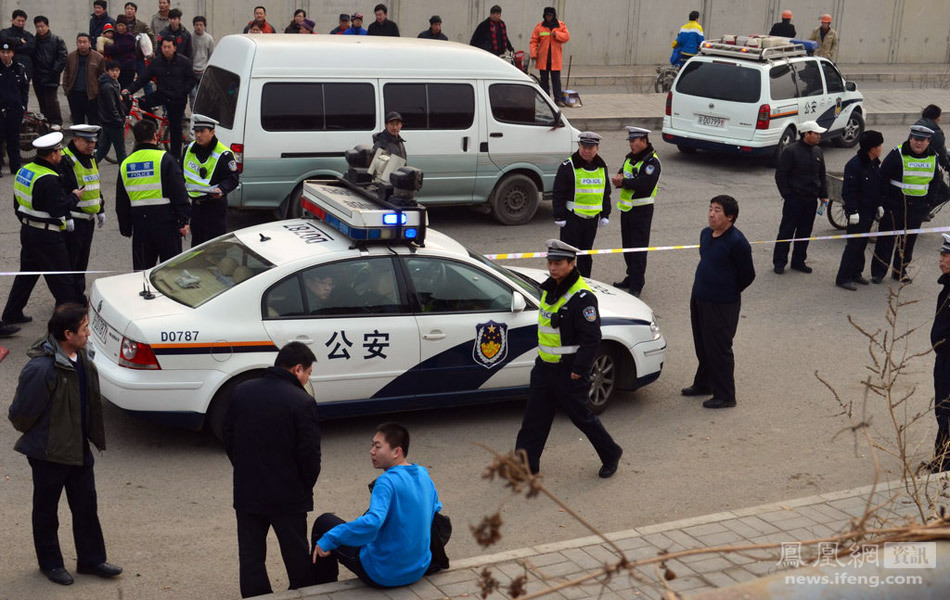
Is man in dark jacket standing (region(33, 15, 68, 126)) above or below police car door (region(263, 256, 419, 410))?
above

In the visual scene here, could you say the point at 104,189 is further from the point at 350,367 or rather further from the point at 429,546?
the point at 429,546

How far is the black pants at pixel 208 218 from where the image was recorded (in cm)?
1119

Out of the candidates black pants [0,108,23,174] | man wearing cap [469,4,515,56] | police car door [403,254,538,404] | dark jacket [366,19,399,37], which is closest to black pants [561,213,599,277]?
police car door [403,254,538,404]

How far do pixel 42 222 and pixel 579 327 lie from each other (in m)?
4.96

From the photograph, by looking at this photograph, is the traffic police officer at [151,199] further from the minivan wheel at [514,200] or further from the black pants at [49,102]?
the black pants at [49,102]

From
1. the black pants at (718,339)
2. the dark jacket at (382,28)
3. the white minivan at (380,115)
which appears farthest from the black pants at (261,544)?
the dark jacket at (382,28)

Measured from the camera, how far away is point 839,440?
9.08 m

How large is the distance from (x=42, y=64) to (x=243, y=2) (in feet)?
23.8

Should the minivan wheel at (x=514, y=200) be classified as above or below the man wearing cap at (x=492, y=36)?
below

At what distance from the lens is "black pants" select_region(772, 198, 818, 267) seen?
13180 millimetres

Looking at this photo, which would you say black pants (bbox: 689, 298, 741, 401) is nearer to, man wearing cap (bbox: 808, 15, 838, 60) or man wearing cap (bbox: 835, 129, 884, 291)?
man wearing cap (bbox: 835, 129, 884, 291)

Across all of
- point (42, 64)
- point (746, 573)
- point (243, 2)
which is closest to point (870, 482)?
point (746, 573)

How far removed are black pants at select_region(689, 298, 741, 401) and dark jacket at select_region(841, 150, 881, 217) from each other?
411cm

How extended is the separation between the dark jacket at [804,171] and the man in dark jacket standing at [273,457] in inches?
334
